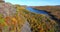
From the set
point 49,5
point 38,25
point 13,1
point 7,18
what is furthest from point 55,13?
point 7,18

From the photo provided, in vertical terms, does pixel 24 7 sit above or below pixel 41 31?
above

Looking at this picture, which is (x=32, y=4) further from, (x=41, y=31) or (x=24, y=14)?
(x=41, y=31)

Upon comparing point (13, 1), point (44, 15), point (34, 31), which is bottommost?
point (34, 31)

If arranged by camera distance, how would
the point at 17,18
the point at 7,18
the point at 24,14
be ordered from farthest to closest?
the point at 24,14
the point at 17,18
the point at 7,18

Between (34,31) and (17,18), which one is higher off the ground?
(17,18)

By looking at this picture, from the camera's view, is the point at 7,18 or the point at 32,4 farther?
the point at 32,4

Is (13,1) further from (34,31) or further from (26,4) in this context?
(34,31)

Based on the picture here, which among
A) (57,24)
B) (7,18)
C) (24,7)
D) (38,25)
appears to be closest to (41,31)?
(38,25)

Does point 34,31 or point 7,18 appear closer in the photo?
point 7,18

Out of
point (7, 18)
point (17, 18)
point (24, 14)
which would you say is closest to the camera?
point (7, 18)
